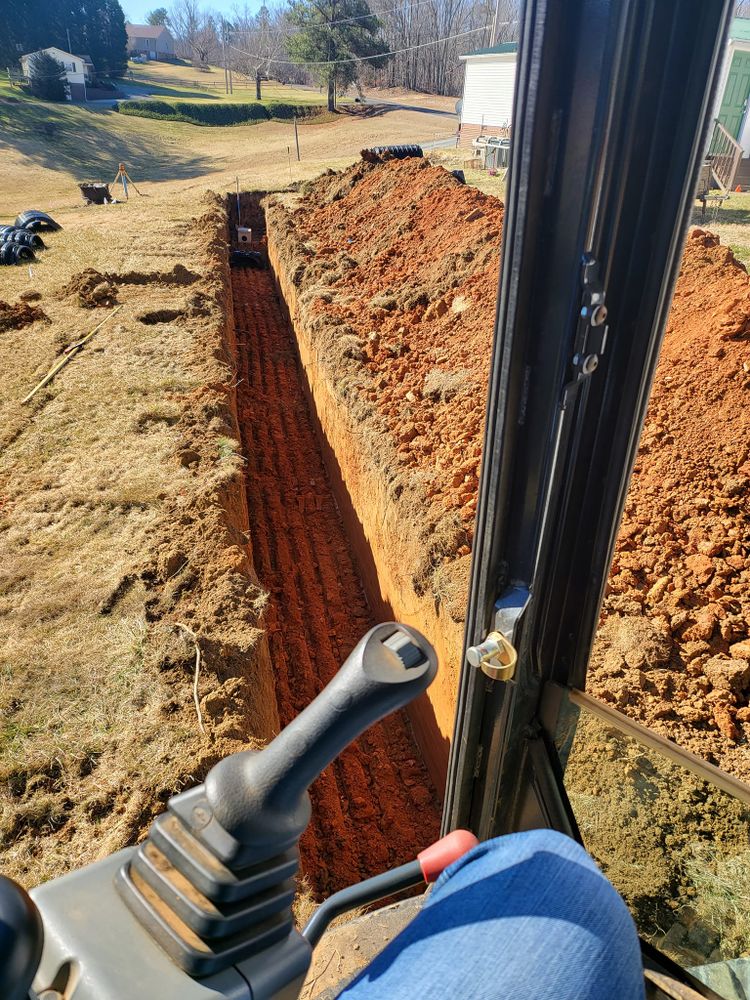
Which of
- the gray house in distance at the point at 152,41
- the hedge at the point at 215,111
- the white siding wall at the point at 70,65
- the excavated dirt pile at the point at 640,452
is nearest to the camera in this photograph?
the excavated dirt pile at the point at 640,452

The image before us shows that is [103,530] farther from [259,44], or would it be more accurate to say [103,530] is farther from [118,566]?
[259,44]

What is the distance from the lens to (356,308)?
31.9ft

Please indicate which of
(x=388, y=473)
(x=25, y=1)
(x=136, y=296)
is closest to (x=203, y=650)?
(x=388, y=473)

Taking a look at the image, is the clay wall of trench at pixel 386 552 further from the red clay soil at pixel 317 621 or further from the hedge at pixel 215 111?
the hedge at pixel 215 111

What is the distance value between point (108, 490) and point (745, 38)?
60.9 feet

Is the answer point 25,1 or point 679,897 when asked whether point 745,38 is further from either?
point 25,1

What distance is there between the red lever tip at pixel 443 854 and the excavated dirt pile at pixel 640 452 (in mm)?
2227

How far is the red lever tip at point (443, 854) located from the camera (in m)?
1.49

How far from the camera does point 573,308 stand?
1.73 m

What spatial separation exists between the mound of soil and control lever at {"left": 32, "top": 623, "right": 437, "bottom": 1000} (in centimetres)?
1119

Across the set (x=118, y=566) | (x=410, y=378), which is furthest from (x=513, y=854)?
(x=410, y=378)

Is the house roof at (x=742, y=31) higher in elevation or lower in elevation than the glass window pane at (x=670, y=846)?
higher

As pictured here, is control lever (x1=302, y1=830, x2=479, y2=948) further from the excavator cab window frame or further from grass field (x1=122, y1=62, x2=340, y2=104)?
grass field (x1=122, y1=62, x2=340, y2=104)

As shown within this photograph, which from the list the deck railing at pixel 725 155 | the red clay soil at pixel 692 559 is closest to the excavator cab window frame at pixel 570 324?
the red clay soil at pixel 692 559
